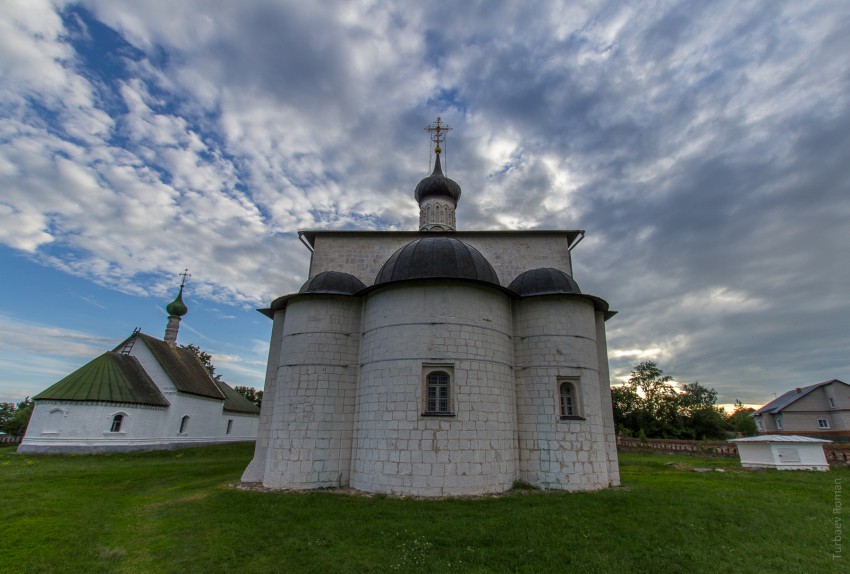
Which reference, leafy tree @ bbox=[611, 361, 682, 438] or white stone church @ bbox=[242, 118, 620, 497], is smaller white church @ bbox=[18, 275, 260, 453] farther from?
leafy tree @ bbox=[611, 361, 682, 438]

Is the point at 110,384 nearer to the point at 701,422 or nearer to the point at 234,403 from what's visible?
the point at 234,403

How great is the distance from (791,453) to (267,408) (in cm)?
2067

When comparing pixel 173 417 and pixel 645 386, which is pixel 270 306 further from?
pixel 645 386

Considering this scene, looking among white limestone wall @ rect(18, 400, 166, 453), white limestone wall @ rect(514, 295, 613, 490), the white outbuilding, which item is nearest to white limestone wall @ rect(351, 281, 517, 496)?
white limestone wall @ rect(514, 295, 613, 490)

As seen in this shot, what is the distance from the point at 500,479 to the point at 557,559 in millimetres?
4721

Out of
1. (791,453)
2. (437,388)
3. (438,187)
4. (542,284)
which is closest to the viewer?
(437,388)

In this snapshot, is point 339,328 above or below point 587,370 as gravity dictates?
above

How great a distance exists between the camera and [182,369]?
28172mm

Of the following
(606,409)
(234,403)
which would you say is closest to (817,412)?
(606,409)

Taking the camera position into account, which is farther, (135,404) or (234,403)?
(234,403)

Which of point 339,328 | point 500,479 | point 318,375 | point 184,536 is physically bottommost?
point 184,536

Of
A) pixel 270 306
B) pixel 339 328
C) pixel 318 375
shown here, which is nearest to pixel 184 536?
pixel 318 375

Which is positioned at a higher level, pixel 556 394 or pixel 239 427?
pixel 556 394

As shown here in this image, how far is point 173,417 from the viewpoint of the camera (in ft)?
84.4
